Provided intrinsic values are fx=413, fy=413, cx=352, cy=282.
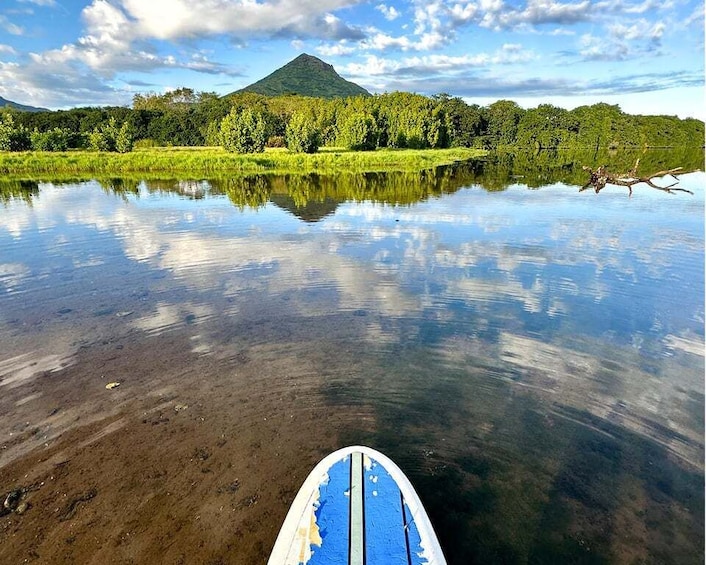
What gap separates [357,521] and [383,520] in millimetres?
295

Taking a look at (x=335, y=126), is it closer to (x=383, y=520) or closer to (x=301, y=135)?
(x=301, y=135)

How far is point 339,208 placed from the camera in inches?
1090

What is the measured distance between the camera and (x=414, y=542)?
174 inches

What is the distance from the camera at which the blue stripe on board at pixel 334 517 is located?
4.22 meters

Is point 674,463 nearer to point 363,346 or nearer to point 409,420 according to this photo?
point 409,420

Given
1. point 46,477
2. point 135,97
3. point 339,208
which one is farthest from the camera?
point 135,97

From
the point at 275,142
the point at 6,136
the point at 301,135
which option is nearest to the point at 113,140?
the point at 6,136

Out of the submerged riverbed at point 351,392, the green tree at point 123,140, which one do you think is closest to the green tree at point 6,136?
the green tree at point 123,140

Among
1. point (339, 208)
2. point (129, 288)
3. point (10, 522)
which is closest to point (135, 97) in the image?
point (339, 208)

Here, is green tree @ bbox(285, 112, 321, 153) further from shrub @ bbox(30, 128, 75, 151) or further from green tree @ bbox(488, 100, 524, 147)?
green tree @ bbox(488, 100, 524, 147)

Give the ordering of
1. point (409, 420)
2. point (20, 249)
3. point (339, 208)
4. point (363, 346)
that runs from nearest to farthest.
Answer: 1. point (409, 420)
2. point (363, 346)
3. point (20, 249)
4. point (339, 208)

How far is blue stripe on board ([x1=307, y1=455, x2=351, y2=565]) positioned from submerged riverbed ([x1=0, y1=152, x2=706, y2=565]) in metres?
0.94

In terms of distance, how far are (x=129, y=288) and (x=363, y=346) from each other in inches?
326

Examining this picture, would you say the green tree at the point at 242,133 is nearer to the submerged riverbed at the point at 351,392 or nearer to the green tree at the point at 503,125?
the submerged riverbed at the point at 351,392
